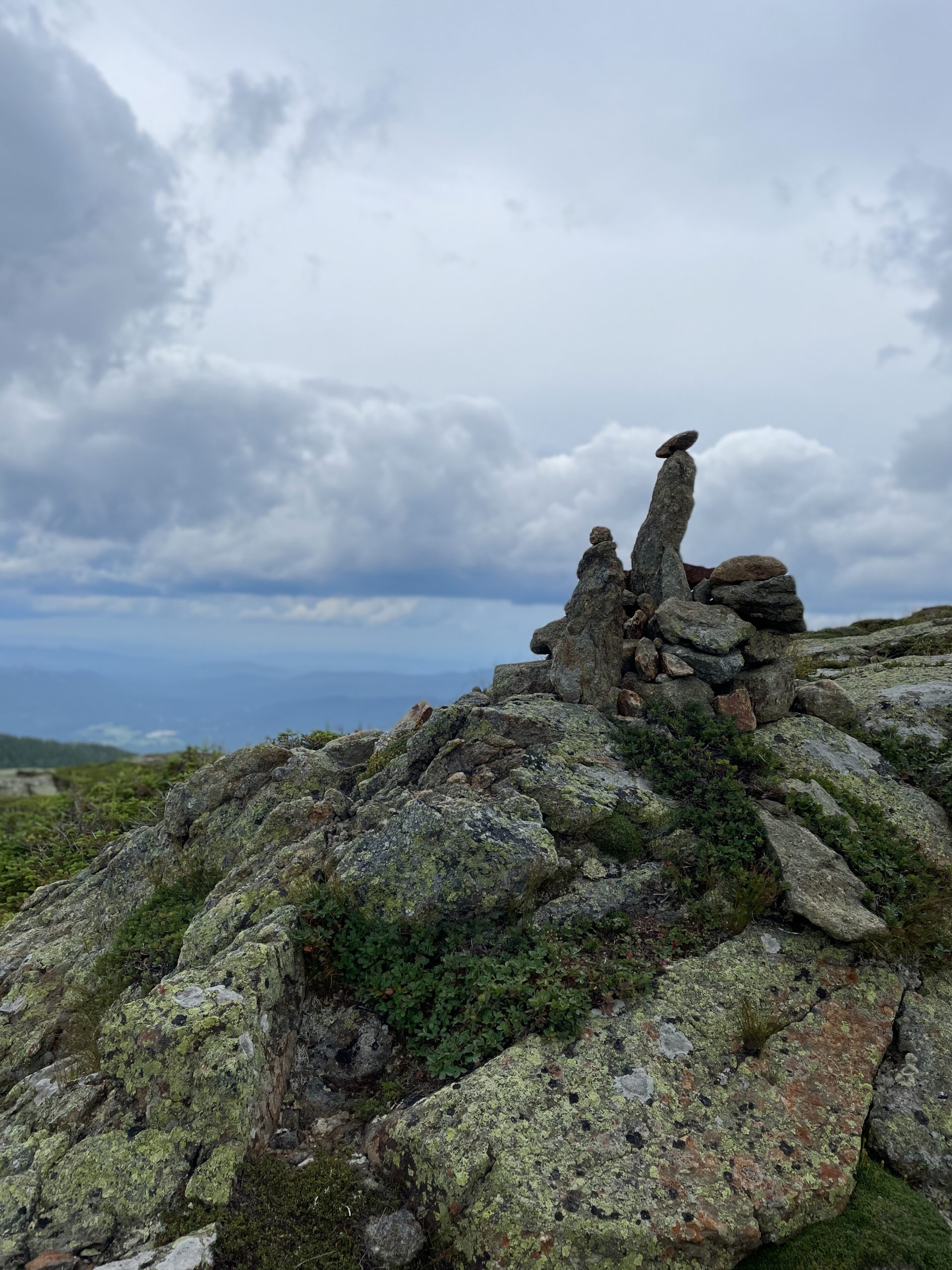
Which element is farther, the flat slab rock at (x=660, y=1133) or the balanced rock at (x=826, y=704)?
the balanced rock at (x=826, y=704)

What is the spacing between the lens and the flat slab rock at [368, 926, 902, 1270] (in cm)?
728

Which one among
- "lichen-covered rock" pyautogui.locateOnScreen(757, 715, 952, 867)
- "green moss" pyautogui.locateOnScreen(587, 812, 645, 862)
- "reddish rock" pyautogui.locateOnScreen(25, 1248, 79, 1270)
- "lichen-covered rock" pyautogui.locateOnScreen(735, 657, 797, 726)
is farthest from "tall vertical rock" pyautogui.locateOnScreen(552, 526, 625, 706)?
"reddish rock" pyautogui.locateOnScreen(25, 1248, 79, 1270)

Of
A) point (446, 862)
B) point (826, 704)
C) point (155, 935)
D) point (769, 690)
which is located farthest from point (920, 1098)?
point (155, 935)

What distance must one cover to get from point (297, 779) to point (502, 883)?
6614 millimetres

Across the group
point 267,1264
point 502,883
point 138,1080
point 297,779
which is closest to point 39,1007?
point 138,1080

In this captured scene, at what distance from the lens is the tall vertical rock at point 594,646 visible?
16.0 m

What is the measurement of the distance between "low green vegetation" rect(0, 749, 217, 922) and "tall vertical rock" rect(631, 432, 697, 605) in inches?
559

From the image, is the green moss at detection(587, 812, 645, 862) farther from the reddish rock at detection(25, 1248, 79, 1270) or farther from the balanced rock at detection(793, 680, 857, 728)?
the reddish rock at detection(25, 1248, 79, 1270)

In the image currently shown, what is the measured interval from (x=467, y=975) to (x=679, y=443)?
1480 centimetres

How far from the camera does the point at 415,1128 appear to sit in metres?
8.18

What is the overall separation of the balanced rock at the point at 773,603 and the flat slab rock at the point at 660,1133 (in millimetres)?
8626

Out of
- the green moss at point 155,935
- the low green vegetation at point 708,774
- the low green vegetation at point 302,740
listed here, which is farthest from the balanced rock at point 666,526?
the green moss at point 155,935

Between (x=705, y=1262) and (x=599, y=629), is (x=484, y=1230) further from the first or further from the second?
(x=599, y=629)

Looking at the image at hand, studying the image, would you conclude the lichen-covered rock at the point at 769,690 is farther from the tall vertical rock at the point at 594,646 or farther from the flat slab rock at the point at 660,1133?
the flat slab rock at the point at 660,1133
